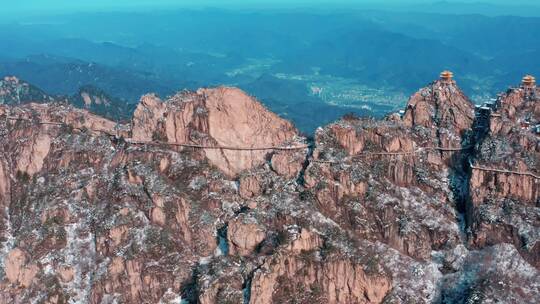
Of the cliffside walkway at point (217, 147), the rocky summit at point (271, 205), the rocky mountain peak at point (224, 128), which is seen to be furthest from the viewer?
the rocky mountain peak at point (224, 128)

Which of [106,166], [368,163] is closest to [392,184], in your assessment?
[368,163]

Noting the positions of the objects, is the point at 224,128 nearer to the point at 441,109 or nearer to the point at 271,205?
the point at 271,205

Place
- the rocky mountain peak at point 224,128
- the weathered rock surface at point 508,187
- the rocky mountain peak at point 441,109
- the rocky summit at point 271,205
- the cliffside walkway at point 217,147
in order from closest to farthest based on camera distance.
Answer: the rocky summit at point 271,205 < the weathered rock surface at point 508,187 < the cliffside walkway at point 217,147 < the rocky mountain peak at point 441,109 < the rocky mountain peak at point 224,128

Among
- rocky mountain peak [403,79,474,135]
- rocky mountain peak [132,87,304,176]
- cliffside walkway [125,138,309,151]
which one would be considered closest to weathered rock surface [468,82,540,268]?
rocky mountain peak [403,79,474,135]

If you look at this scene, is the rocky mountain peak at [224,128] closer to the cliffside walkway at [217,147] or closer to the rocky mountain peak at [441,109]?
the cliffside walkway at [217,147]

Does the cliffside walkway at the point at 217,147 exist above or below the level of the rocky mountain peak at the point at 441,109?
below

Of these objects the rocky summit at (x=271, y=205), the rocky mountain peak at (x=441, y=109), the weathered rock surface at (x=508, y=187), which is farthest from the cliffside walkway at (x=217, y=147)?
the weathered rock surface at (x=508, y=187)

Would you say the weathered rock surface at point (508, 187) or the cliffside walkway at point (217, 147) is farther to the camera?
the cliffside walkway at point (217, 147)

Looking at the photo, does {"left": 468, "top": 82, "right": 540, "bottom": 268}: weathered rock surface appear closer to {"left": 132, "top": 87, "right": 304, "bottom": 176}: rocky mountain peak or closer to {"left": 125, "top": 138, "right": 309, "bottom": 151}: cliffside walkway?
{"left": 125, "top": 138, "right": 309, "bottom": 151}: cliffside walkway

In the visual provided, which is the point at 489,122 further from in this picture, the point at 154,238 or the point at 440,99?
the point at 154,238
